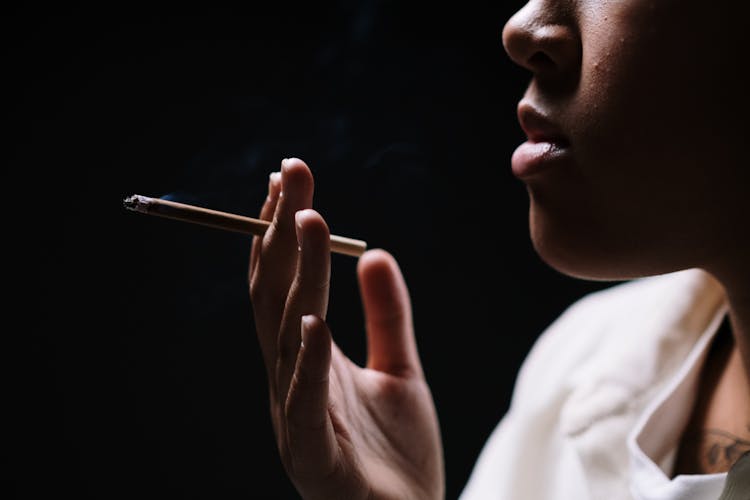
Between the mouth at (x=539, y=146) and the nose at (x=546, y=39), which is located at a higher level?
the nose at (x=546, y=39)

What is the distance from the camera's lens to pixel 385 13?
4.74 feet

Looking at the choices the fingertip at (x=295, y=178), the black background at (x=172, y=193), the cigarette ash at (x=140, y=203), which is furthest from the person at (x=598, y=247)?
the black background at (x=172, y=193)

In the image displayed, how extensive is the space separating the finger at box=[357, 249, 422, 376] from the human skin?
0.29 meters

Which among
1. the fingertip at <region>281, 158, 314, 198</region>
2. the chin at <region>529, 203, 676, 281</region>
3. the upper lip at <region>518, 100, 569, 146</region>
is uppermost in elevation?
the upper lip at <region>518, 100, 569, 146</region>

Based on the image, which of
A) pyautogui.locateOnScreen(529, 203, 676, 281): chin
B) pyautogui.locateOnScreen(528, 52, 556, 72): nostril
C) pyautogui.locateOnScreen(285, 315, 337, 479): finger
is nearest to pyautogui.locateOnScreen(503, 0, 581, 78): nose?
pyautogui.locateOnScreen(528, 52, 556, 72): nostril

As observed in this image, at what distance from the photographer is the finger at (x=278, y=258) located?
0.84 metres

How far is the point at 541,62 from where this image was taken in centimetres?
92

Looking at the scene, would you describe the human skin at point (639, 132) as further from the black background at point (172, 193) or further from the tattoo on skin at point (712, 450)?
the black background at point (172, 193)

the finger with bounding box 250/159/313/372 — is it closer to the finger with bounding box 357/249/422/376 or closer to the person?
the person

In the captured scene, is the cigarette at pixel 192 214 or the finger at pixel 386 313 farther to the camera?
the finger at pixel 386 313

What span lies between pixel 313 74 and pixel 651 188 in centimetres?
67

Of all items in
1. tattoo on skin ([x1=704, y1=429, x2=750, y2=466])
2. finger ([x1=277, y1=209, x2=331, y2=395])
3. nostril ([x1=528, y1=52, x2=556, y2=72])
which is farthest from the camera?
tattoo on skin ([x1=704, y1=429, x2=750, y2=466])

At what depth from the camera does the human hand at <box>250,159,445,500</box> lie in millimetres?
838

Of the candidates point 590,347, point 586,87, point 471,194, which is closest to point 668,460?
point 590,347
